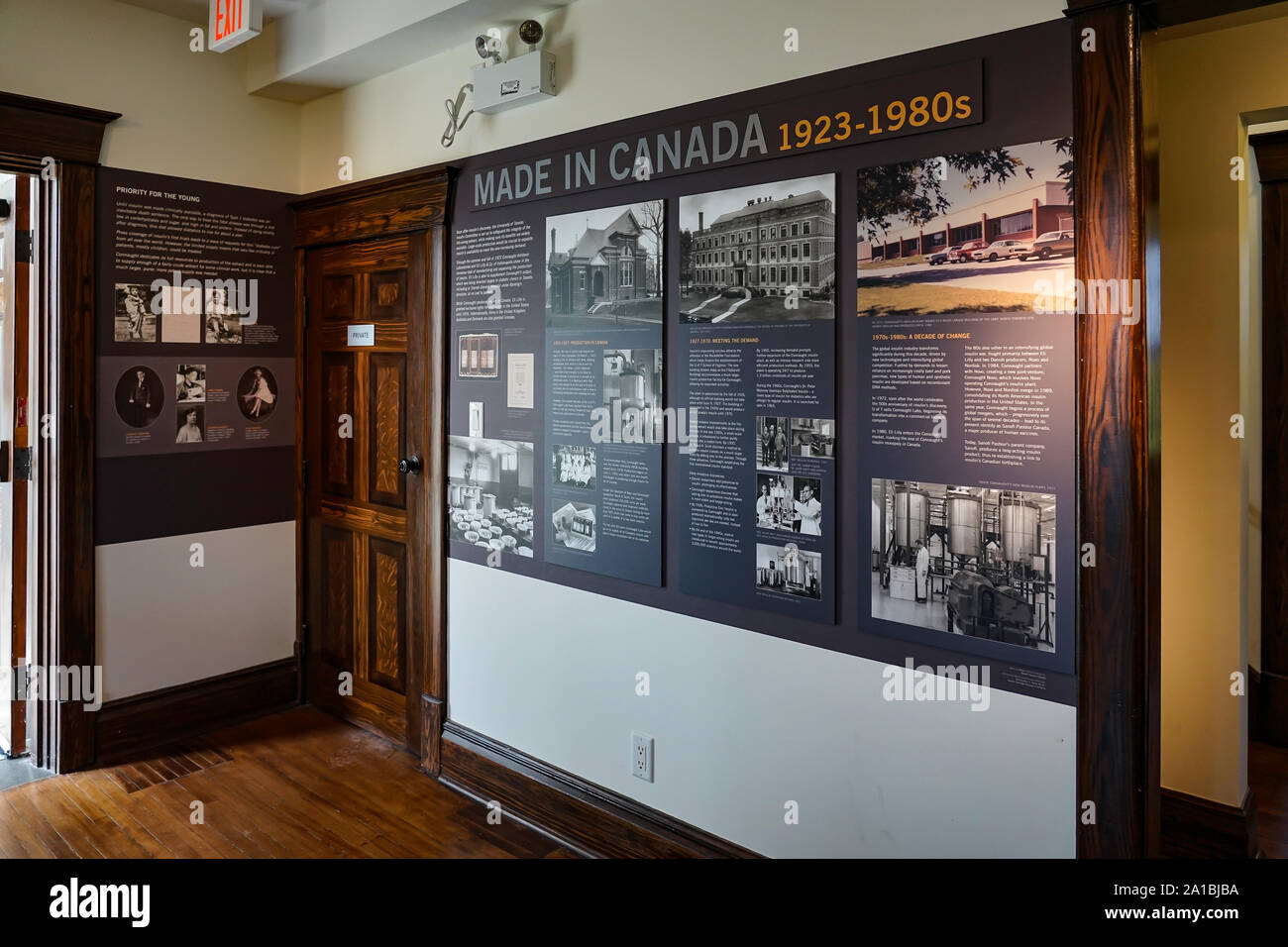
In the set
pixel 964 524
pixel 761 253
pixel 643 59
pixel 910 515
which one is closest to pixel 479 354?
pixel 643 59

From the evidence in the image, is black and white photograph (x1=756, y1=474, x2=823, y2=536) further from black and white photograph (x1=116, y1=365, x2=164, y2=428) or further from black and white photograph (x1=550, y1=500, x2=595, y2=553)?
black and white photograph (x1=116, y1=365, x2=164, y2=428)

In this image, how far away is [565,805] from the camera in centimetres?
294

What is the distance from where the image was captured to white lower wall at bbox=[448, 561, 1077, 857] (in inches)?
79.7

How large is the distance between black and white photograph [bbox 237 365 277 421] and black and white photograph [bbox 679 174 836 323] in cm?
230

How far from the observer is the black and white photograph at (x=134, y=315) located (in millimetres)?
3545

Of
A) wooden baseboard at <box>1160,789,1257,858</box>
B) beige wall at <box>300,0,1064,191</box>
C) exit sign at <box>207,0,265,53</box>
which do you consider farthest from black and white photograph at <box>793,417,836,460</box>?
exit sign at <box>207,0,265,53</box>

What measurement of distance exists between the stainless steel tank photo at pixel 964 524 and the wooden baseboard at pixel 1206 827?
165 centimetres

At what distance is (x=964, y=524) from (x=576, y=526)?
4.33 feet

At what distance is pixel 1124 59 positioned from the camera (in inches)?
72.4

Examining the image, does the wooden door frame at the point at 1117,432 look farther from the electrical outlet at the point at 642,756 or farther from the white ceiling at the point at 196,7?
the white ceiling at the point at 196,7

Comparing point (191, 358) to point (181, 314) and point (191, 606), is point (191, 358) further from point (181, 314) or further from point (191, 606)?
point (191, 606)

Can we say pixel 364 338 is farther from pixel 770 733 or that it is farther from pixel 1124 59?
pixel 1124 59

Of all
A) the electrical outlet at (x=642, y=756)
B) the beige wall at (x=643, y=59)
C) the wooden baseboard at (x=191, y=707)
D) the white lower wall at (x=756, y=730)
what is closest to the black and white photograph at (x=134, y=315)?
the beige wall at (x=643, y=59)

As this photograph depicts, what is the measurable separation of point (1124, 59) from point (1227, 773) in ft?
7.57
